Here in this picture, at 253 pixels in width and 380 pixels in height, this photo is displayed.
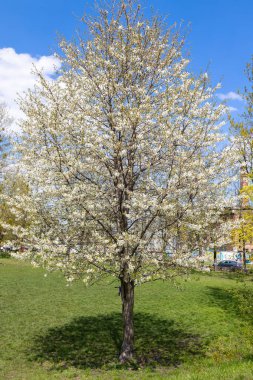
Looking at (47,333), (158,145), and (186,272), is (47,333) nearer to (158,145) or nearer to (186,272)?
(186,272)

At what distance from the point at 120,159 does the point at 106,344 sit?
872 cm

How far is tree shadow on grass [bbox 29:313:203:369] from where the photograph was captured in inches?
601

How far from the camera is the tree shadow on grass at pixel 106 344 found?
1527cm

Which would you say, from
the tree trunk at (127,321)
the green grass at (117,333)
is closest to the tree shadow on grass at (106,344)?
the green grass at (117,333)

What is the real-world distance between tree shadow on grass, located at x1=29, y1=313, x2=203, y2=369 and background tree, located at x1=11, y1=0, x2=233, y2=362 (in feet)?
4.68

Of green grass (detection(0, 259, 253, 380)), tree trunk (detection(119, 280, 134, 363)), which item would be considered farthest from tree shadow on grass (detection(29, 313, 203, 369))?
tree trunk (detection(119, 280, 134, 363))

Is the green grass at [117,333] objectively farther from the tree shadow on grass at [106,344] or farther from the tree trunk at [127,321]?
the tree trunk at [127,321]

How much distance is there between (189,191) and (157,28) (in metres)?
6.45

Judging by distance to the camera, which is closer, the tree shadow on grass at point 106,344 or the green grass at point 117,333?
the green grass at point 117,333

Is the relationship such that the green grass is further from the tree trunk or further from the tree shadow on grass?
the tree trunk

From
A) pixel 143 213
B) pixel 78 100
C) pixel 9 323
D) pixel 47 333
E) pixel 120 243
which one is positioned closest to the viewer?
pixel 120 243

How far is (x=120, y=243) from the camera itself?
487 inches

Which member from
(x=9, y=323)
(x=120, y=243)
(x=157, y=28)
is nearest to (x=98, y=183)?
(x=120, y=243)

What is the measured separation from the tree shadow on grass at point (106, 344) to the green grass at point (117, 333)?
0.04 meters
